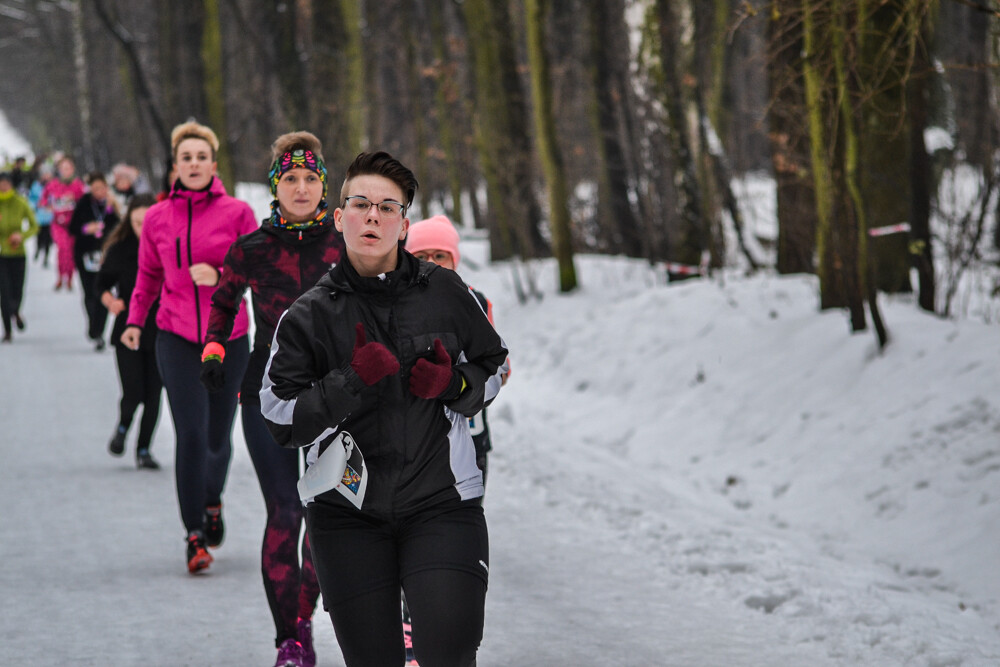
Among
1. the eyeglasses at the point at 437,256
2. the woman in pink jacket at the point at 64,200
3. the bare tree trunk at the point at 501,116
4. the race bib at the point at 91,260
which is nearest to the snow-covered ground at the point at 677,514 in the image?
the eyeglasses at the point at 437,256

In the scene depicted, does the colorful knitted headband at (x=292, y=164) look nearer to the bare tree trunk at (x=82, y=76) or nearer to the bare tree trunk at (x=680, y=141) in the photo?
the bare tree trunk at (x=680, y=141)

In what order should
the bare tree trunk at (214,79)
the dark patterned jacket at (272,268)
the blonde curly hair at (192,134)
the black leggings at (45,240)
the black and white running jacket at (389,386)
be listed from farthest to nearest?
the black leggings at (45,240), the bare tree trunk at (214,79), the blonde curly hair at (192,134), the dark patterned jacket at (272,268), the black and white running jacket at (389,386)

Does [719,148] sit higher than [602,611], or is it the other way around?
[719,148]

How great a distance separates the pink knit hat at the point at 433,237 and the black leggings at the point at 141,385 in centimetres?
332

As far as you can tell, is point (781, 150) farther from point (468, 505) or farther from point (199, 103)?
point (199, 103)

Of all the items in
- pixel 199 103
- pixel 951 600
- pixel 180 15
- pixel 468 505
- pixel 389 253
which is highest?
pixel 180 15

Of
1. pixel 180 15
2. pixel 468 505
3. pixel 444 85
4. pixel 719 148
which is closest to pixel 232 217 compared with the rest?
pixel 468 505

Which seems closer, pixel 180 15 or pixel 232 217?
pixel 232 217

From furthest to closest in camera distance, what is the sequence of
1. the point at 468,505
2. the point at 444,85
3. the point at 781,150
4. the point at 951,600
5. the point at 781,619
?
the point at 444,85
the point at 781,150
the point at 951,600
the point at 781,619
the point at 468,505

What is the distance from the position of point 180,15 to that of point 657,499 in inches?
856

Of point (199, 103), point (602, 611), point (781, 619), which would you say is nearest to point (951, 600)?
point (781, 619)

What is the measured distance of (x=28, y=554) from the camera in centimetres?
643

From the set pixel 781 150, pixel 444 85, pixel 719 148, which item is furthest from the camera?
pixel 444 85

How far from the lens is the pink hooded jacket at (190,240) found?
5.66 meters
